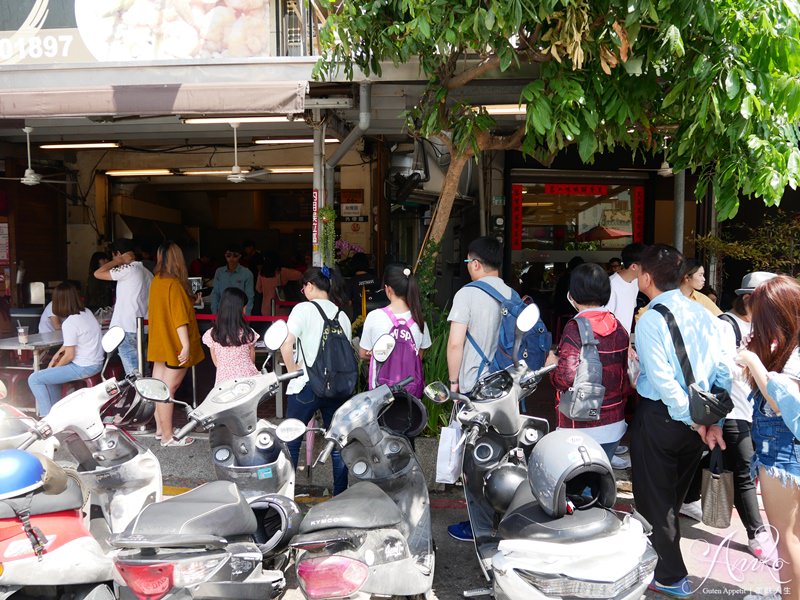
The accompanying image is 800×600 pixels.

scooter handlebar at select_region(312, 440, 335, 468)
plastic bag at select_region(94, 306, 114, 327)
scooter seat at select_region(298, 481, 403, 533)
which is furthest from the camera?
plastic bag at select_region(94, 306, 114, 327)

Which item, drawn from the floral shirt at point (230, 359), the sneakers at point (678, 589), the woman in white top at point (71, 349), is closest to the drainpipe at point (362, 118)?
the floral shirt at point (230, 359)

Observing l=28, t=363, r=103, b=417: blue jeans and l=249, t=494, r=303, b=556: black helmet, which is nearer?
l=249, t=494, r=303, b=556: black helmet

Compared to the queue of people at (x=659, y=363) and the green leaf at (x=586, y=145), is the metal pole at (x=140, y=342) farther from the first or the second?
the green leaf at (x=586, y=145)

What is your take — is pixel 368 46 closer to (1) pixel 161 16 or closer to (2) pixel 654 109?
(2) pixel 654 109

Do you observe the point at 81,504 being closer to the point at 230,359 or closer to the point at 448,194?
the point at 230,359

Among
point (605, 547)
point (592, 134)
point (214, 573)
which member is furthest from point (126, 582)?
point (592, 134)

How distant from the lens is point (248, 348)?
5238 millimetres

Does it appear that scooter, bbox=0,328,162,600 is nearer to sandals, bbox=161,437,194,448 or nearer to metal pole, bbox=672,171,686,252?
sandals, bbox=161,437,194,448

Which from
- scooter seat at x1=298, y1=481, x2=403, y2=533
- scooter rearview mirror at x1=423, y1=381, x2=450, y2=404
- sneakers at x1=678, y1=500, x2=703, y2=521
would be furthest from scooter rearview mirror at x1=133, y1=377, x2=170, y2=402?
sneakers at x1=678, y1=500, x2=703, y2=521

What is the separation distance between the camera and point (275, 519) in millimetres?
3264

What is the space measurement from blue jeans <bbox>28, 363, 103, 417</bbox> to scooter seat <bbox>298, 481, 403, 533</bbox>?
4257 mm

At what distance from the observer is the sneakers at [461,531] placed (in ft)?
14.3

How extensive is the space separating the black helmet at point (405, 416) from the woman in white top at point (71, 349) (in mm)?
3911

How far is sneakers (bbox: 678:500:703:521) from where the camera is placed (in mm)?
4699
